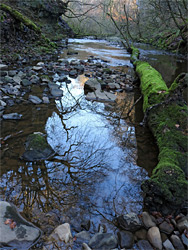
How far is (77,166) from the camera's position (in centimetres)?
333

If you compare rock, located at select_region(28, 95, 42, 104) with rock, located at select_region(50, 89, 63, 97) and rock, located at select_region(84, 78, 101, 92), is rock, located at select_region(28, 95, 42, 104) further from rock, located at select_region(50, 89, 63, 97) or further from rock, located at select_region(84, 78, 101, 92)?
rock, located at select_region(84, 78, 101, 92)

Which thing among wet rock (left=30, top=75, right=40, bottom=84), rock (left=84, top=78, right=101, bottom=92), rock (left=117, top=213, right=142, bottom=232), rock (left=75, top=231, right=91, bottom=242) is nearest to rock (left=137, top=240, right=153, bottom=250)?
rock (left=117, top=213, right=142, bottom=232)

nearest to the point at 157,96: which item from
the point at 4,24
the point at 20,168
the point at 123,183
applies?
the point at 123,183

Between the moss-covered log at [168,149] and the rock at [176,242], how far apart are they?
289mm

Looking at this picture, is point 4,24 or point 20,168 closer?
point 20,168

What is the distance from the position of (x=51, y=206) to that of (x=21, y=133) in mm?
2034

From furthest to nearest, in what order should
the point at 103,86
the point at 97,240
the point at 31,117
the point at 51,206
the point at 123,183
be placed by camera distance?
the point at 103,86 < the point at 31,117 < the point at 123,183 < the point at 51,206 < the point at 97,240

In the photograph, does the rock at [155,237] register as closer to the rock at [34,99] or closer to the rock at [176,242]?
the rock at [176,242]

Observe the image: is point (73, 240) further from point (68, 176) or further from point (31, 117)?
point (31, 117)

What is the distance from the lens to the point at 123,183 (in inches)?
120

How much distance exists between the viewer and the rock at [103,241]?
2.01 metres

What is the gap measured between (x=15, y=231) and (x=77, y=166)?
4.88ft

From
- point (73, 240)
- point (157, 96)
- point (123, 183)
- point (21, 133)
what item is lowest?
point (73, 240)

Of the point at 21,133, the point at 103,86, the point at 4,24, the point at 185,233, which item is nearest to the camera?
the point at 185,233
